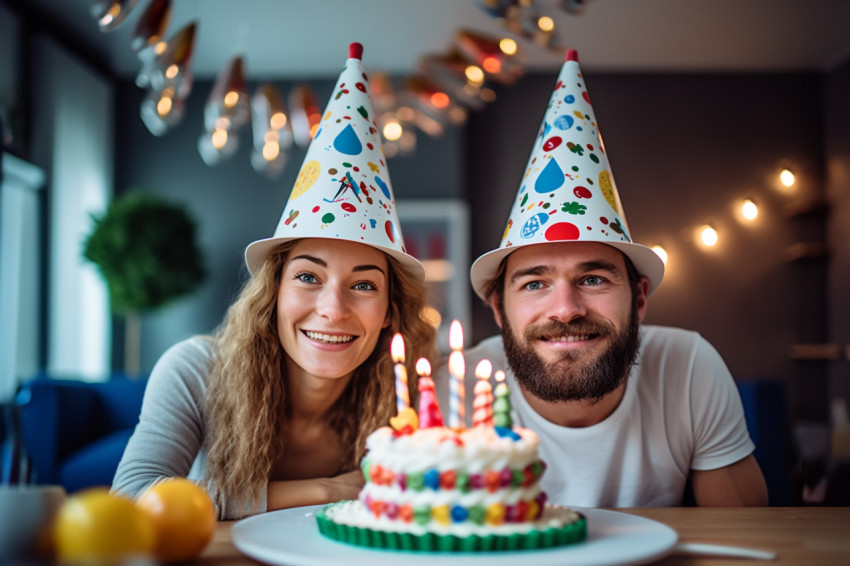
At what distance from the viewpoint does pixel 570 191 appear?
63.9 inches

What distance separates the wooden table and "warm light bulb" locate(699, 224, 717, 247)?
4.28 m

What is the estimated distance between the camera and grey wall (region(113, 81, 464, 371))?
242 inches

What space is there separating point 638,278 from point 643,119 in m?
4.86

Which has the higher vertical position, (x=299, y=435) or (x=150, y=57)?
(x=150, y=57)

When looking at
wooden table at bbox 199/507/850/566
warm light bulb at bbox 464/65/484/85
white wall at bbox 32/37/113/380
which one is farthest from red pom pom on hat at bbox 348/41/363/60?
white wall at bbox 32/37/113/380

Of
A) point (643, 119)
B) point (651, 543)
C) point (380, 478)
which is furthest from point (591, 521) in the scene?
point (643, 119)

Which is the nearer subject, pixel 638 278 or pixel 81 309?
pixel 638 278

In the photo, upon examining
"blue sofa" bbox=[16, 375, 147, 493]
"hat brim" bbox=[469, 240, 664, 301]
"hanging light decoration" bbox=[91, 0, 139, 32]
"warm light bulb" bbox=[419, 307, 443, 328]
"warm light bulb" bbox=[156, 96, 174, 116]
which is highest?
"hanging light decoration" bbox=[91, 0, 139, 32]

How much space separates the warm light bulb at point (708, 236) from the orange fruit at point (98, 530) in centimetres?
511

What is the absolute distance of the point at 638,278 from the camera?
1.83 metres

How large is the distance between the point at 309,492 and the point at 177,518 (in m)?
0.65

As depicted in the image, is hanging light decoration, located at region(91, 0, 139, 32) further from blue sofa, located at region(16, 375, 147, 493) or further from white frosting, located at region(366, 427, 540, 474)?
white frosting, located at region(366, 427, 540, 474)

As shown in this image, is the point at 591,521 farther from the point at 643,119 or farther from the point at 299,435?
the point at 643,119

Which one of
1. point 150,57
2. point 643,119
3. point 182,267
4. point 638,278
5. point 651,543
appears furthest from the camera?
point 643,119
